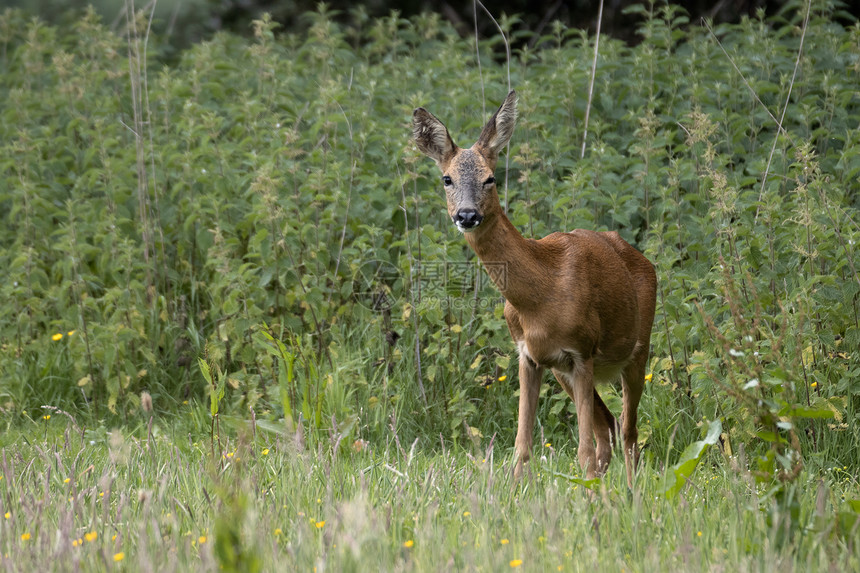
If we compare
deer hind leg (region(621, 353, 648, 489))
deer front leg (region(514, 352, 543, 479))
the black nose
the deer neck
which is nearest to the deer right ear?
the deer neck

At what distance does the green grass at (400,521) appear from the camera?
3.01m

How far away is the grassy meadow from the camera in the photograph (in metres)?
3.37

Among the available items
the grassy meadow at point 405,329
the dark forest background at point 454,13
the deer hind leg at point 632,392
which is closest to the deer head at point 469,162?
the grassy meadow at point 405,329

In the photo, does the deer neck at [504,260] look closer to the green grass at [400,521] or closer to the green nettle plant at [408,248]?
the green grass at [400,521]

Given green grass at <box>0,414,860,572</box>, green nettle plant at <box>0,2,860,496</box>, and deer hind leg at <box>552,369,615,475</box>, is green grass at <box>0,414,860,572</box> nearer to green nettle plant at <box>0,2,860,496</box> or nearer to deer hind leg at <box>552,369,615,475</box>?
green nettle plant at <box>0,2,860,496</box>

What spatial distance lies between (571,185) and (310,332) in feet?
5.88

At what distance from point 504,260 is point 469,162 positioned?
1.47 feet

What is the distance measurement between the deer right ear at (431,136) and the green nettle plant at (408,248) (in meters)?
1.03

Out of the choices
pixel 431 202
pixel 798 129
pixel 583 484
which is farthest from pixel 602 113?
pixel 583 484

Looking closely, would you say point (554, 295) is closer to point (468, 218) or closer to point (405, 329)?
point (468, 218)

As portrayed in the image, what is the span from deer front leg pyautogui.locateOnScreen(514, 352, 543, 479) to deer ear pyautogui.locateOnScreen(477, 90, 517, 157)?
951mm

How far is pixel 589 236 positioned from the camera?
16.0 ft

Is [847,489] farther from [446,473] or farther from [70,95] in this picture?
[70,95]

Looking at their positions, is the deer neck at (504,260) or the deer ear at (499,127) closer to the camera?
the deer neck at (504,260)
